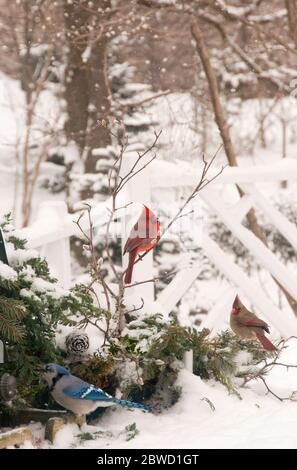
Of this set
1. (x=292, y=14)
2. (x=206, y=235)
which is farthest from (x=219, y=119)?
(x=206, y=235)

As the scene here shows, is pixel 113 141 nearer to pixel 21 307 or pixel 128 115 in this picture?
pixel 128 115

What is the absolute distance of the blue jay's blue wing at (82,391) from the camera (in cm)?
272

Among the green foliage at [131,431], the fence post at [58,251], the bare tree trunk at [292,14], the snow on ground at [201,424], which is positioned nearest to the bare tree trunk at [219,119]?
the bare tree trunk at [292,14]

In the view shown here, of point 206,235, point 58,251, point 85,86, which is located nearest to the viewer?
point 58,251

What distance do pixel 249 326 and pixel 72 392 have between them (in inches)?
44.6

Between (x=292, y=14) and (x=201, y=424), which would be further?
(x=292, y=14)

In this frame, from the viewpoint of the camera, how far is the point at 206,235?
15.4 feet

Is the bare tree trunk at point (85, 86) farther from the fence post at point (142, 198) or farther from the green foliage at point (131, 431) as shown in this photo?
the green foliage at point (131, 431)

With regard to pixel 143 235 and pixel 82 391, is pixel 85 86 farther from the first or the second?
pixel 82 391

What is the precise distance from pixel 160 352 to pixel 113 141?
23.0 ft

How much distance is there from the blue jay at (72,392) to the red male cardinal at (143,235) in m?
0.91

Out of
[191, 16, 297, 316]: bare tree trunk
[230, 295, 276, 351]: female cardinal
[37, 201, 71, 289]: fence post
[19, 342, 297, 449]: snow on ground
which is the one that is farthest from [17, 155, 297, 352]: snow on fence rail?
[191, 16, 297, 316]: bare tree trunk

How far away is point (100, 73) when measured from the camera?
9.85 m

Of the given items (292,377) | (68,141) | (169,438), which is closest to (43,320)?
(169,438)
